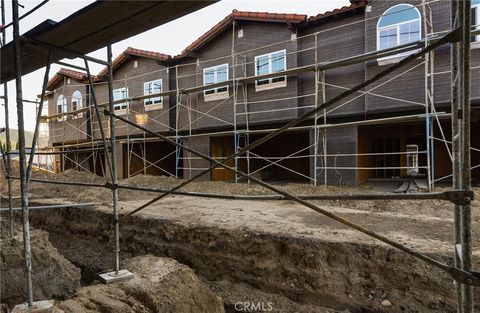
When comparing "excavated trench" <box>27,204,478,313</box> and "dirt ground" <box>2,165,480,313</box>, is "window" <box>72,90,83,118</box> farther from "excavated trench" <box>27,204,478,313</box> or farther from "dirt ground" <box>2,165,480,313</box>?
"excavated trench" <box>27,204,478,313</box>

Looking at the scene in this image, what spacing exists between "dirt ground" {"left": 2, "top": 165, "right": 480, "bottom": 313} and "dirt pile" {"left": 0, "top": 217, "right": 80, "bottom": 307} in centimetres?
183

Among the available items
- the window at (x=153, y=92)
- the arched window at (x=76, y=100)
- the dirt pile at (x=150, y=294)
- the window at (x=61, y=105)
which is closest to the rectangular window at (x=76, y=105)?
the arched window at (x=76, y=100)

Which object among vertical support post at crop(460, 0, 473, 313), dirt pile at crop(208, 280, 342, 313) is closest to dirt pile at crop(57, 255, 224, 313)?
dirt pile at crop(208, 280, 342, 313)

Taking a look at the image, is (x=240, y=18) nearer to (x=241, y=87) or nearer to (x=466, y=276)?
(x=241, y=87)

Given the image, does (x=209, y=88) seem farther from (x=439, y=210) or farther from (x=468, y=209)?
(x=468, y=209)

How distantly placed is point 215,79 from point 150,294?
1262cm

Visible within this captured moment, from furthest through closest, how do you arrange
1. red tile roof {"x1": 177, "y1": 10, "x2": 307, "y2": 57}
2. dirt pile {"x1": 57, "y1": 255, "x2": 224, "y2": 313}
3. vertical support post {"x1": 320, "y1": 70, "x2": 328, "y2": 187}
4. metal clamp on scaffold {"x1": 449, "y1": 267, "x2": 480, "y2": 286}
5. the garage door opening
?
the garage door opening → red tile roof {"x1": 177, "y1": 10, "x2": 307, "y2": 57} → vertical support post {"x1": 320, "y1": 70, "x2": 328, "y2": 187} → dirt pile {"x1": 57, "y1": 255, "x2": 224, "y2": 313} → metal clamp on scaffold {"x1": 449, "y1": 267, "x2": 480, "y2": 286}

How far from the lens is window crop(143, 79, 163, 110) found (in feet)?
54.8

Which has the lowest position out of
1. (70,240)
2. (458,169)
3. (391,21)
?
(70,240)

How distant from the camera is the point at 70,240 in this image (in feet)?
28.3

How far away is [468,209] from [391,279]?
3.52 m

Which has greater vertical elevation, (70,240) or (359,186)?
(359,186)

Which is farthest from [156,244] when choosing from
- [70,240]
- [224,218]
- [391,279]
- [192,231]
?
[391,279]

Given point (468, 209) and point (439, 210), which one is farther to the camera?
point (439, 210)
